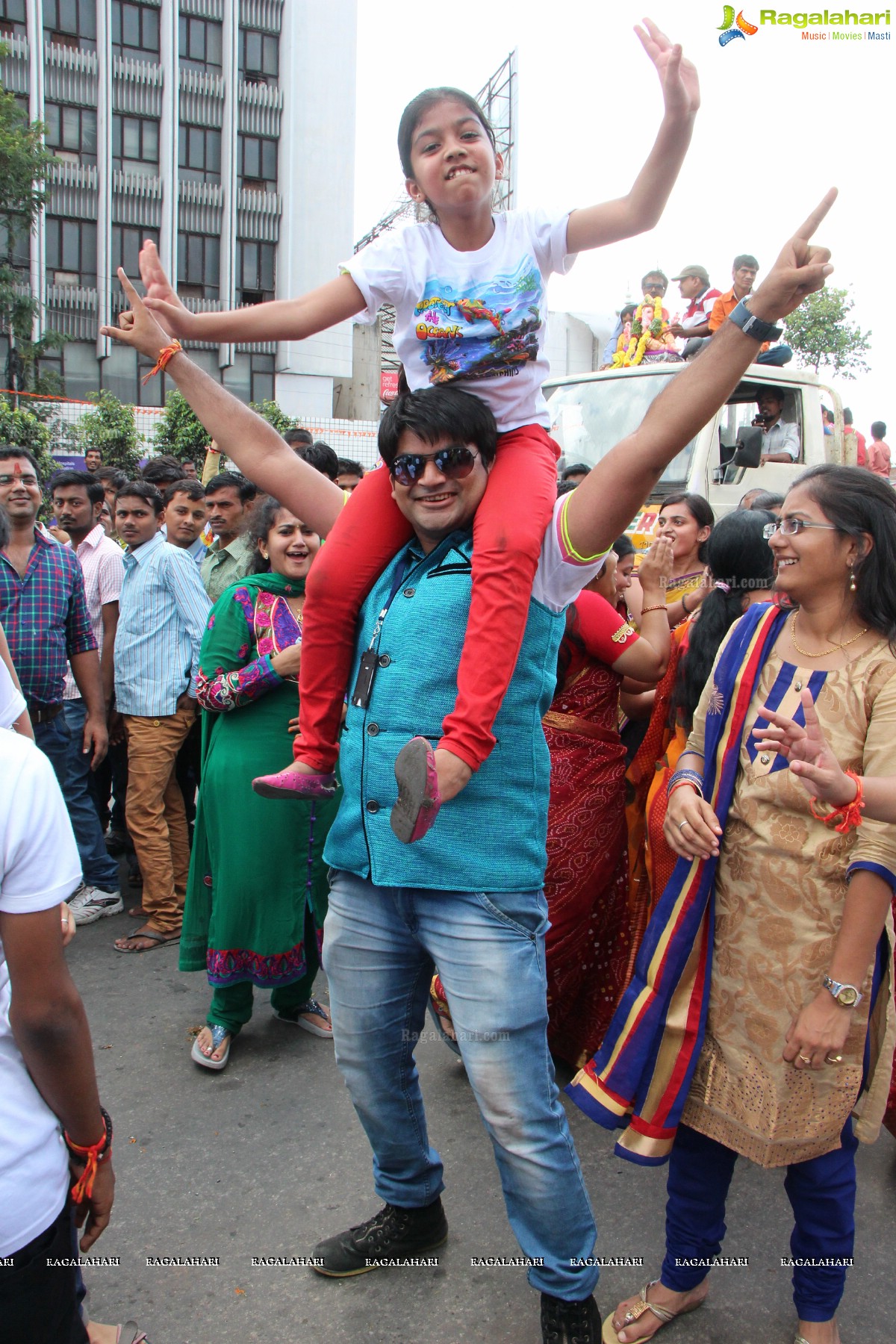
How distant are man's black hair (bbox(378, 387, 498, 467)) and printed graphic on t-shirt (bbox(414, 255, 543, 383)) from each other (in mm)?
103

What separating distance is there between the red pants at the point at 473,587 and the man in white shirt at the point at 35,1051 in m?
0.72

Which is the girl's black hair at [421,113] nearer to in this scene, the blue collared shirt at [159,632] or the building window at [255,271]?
the blue collared shirt at [159,632]

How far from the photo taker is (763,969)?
212 centimetres

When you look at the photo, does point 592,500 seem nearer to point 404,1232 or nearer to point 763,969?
point 763,969

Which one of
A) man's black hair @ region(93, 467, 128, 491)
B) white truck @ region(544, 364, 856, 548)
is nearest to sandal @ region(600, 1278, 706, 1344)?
white truck @ region(544, 364, 856, 548)

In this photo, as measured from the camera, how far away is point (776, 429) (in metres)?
7.42

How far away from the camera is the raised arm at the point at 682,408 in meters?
1.69

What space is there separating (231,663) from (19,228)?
30259mm

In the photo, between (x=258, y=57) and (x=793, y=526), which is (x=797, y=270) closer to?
(x=793, y=526)

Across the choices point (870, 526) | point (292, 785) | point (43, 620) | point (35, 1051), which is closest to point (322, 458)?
point (43, 620)

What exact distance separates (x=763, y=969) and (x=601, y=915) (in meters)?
1.21

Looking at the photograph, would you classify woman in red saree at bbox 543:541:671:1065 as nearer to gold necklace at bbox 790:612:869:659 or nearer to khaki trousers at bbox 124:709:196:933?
gold necklace at bbox 790:612:869:659

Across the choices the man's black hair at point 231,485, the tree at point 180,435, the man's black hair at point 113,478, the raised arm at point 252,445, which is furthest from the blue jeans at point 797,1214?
the tree at point 180,435

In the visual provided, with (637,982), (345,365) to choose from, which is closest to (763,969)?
(637,982)
